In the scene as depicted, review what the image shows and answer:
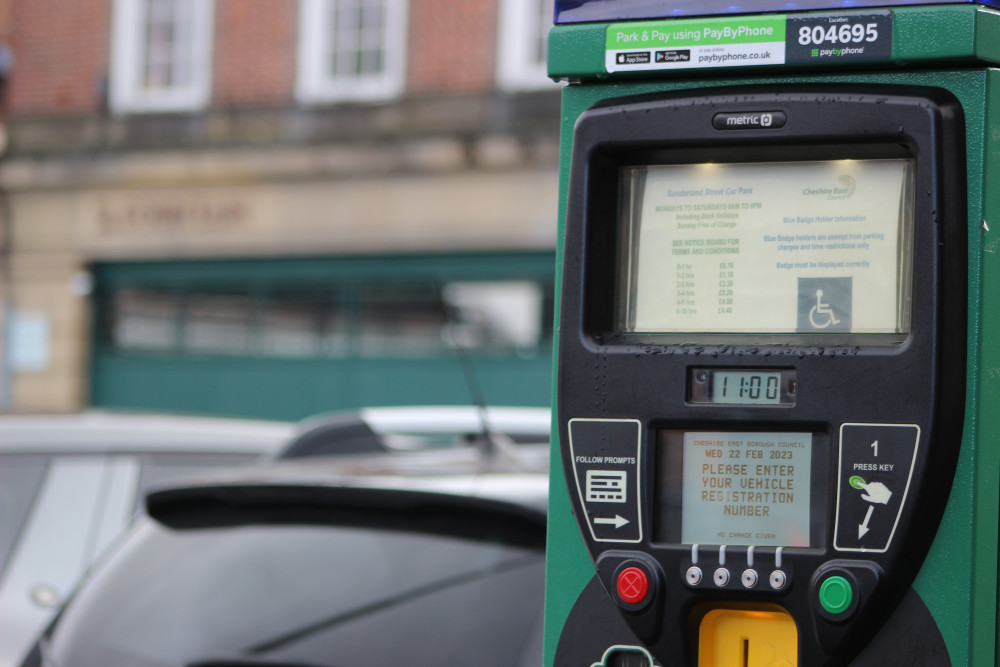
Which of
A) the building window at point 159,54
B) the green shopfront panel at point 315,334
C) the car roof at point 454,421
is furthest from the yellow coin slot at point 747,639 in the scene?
the building window at point 159,54

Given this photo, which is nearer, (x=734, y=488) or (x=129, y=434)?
(x=734, y=488)

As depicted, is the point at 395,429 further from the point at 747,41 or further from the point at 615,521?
the point at 747,41

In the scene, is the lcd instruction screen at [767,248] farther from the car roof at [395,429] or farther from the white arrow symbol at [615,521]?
the car roof at [395,429]

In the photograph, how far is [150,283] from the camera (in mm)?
14391

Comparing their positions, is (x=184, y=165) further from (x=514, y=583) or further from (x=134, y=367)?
(x=514, y=583)

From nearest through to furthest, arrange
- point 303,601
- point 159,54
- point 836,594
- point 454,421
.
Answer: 1. point 836,594
2. point 303,601
3. point 454,421
4. point 159,54

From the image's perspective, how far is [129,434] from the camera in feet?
14.6

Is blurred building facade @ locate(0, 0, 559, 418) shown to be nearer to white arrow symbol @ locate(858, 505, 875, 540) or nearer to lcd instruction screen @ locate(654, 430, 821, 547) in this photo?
lcd instruction screen @ locate(654, 430, 821, 547)

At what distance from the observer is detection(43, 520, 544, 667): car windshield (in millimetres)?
2303

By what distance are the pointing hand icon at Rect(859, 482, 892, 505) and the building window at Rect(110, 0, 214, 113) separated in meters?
13.1

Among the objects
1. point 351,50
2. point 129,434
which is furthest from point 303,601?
point 351,50

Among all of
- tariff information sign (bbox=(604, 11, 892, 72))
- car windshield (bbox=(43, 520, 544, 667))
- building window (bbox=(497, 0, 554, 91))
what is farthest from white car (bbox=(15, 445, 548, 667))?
building window (bbox=(497, 0, 554, 91))

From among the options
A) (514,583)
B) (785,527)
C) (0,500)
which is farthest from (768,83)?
(0,500)

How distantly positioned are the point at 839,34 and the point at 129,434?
3.24 metres
